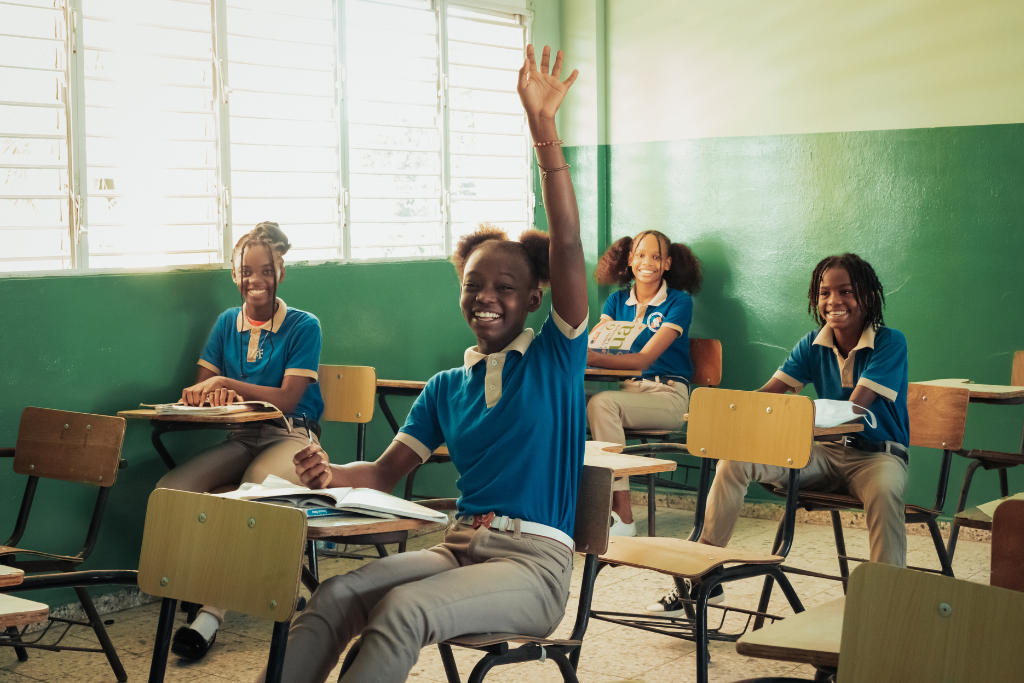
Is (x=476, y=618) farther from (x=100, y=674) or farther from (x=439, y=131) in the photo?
(x=439, y=131)

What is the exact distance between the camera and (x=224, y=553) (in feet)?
5.67

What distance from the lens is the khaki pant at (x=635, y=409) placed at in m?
4.75

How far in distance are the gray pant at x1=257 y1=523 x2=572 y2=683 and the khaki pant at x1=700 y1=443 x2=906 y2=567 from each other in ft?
4.58

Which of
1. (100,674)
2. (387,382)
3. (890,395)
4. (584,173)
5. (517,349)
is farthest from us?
(584,173)

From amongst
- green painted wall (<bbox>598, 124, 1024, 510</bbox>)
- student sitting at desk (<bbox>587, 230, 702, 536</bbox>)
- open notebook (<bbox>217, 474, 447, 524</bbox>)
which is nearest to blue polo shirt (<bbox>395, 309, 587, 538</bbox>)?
open notebook (<bbox>217, 474, 447, 524</bbox>)

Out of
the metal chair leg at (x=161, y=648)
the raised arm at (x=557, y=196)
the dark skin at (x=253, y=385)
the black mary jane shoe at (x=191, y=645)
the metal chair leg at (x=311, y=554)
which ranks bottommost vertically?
the black mary jane shoe at (x=191, y=645)

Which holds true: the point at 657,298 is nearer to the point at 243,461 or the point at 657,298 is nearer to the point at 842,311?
the point at 842,311

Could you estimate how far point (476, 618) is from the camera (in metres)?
1.88

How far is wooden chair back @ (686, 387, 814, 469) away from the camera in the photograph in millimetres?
2996

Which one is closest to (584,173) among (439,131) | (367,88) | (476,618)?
(439,131)

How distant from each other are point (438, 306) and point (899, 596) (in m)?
3.95

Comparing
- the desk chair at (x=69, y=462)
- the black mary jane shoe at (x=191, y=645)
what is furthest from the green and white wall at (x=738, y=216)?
the black mary jane shoe at (x=191, y=645)

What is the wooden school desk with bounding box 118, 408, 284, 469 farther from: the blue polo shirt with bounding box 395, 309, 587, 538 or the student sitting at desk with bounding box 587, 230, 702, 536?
the student sitting at desk with bounding box 587, 230, 702, 536

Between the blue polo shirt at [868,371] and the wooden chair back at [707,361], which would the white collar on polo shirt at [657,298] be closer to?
the wooden chair back at [707,361]
